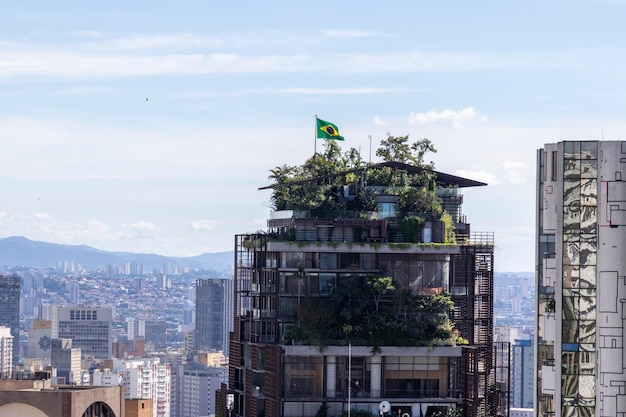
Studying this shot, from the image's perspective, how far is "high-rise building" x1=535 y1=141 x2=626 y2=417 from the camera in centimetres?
5353

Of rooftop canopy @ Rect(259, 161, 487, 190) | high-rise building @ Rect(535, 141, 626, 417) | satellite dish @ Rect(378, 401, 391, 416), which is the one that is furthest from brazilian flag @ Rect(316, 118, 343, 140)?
high-rise building @ Rect(535, 141, 626, 417)

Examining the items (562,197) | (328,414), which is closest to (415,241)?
(328,414)

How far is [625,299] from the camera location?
5350cm

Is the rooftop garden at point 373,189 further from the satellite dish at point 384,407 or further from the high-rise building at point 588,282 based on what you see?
the high-rise building at point 588,282

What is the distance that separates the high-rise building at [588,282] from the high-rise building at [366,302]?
55.2 meters

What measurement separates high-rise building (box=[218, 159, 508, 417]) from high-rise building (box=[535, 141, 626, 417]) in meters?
55.2

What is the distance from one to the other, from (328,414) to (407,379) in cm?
543

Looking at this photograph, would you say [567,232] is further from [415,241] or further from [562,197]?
[415,241]

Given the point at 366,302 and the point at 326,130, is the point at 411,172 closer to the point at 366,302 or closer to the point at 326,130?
the point at 326,130

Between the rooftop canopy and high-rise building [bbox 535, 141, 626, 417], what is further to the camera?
the rooftop canopy

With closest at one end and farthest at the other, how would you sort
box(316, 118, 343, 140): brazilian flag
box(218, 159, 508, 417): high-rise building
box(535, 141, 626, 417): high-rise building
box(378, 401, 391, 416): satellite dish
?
1. box(535, 141, 626, 417): high-rise building
2. box(378, 401, 391, 416): satellite dish
3. box(218, 159, 508, 417): high-rise building
4. box(316, 118, 343, 140): brazilian flag

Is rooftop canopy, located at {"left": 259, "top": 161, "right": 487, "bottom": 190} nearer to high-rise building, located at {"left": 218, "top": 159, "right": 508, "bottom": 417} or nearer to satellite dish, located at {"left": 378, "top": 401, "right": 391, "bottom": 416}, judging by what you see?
high-rise building, located at {"left": 218, "top": 159, "right": 508, "bottom": 417}

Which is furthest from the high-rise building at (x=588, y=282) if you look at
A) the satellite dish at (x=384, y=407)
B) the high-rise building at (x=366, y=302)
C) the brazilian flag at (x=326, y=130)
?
the brazilian flag at (x=326, y=130)

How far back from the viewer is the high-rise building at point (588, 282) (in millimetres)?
53531
